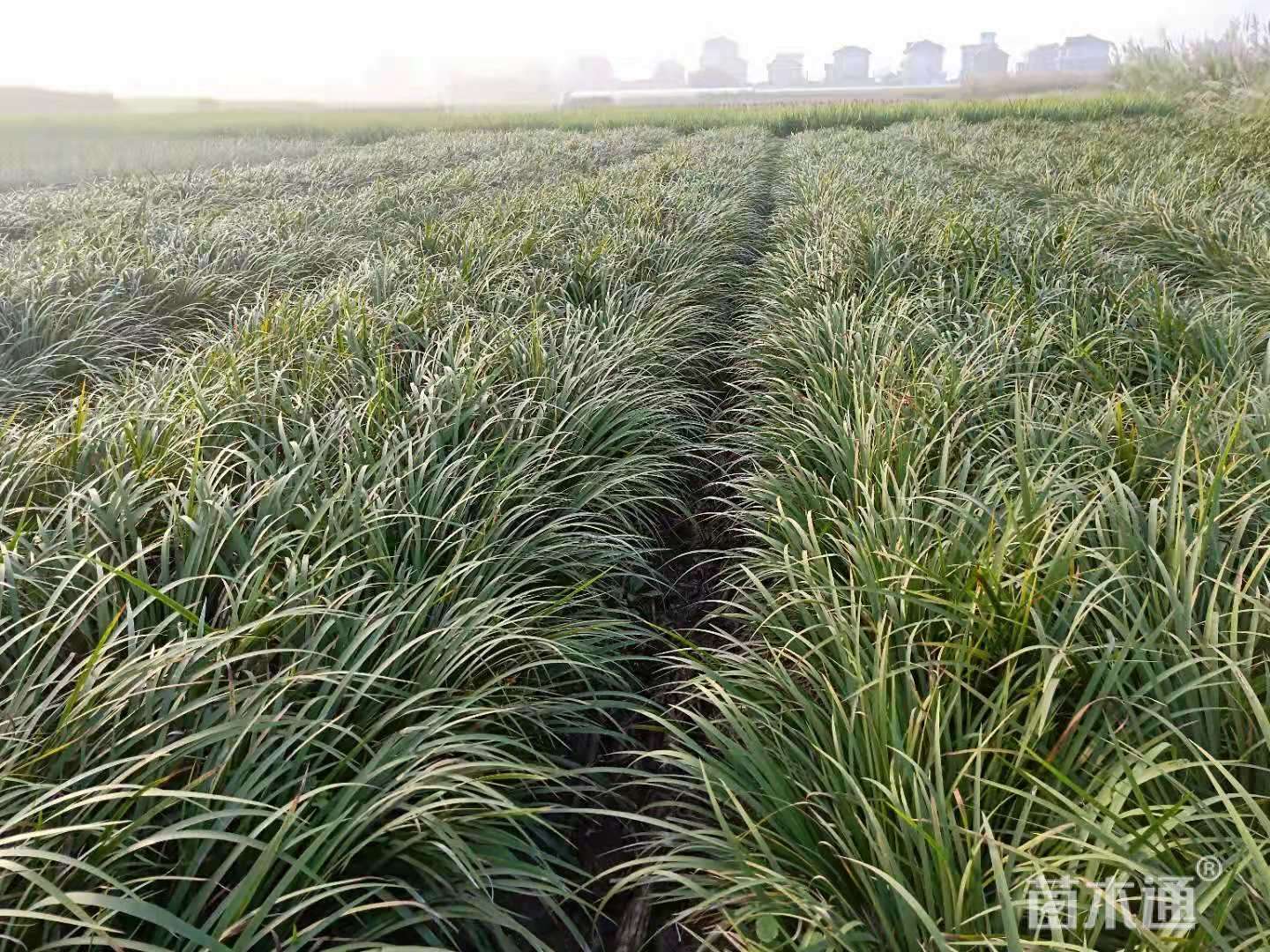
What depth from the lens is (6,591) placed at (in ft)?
4.81

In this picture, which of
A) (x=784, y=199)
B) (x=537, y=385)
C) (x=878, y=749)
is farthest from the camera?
(x=784, y=199)

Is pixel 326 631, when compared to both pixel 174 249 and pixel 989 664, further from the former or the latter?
pixel 174 249

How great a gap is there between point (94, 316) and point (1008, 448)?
418cm

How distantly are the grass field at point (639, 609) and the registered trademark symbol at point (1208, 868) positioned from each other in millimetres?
15

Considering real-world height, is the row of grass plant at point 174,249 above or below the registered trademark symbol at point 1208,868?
above

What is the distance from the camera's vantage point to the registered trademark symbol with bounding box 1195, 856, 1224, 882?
936 millimetres

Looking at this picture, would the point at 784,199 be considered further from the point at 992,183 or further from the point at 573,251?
the point at 573,251

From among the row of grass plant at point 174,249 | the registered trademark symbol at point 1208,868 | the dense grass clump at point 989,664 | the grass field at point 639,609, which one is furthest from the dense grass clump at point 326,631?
the registered trademark symbol at point 1208,868

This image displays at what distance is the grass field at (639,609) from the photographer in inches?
41.4

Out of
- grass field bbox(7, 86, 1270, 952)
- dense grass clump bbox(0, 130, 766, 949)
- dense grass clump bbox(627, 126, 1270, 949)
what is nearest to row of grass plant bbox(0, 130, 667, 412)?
grass field bbox(7, 86, 1270, 952)

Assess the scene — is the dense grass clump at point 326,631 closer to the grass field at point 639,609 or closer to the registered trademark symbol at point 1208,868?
the grass field at point 639,609

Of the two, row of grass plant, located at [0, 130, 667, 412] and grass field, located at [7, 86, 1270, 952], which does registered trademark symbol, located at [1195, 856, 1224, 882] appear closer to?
grass field, located at [7, 86, 1270, 952]

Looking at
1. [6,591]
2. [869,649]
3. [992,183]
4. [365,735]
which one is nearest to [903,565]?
[869,649]

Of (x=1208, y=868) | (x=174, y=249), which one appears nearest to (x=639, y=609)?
(x=1208, y=868)
